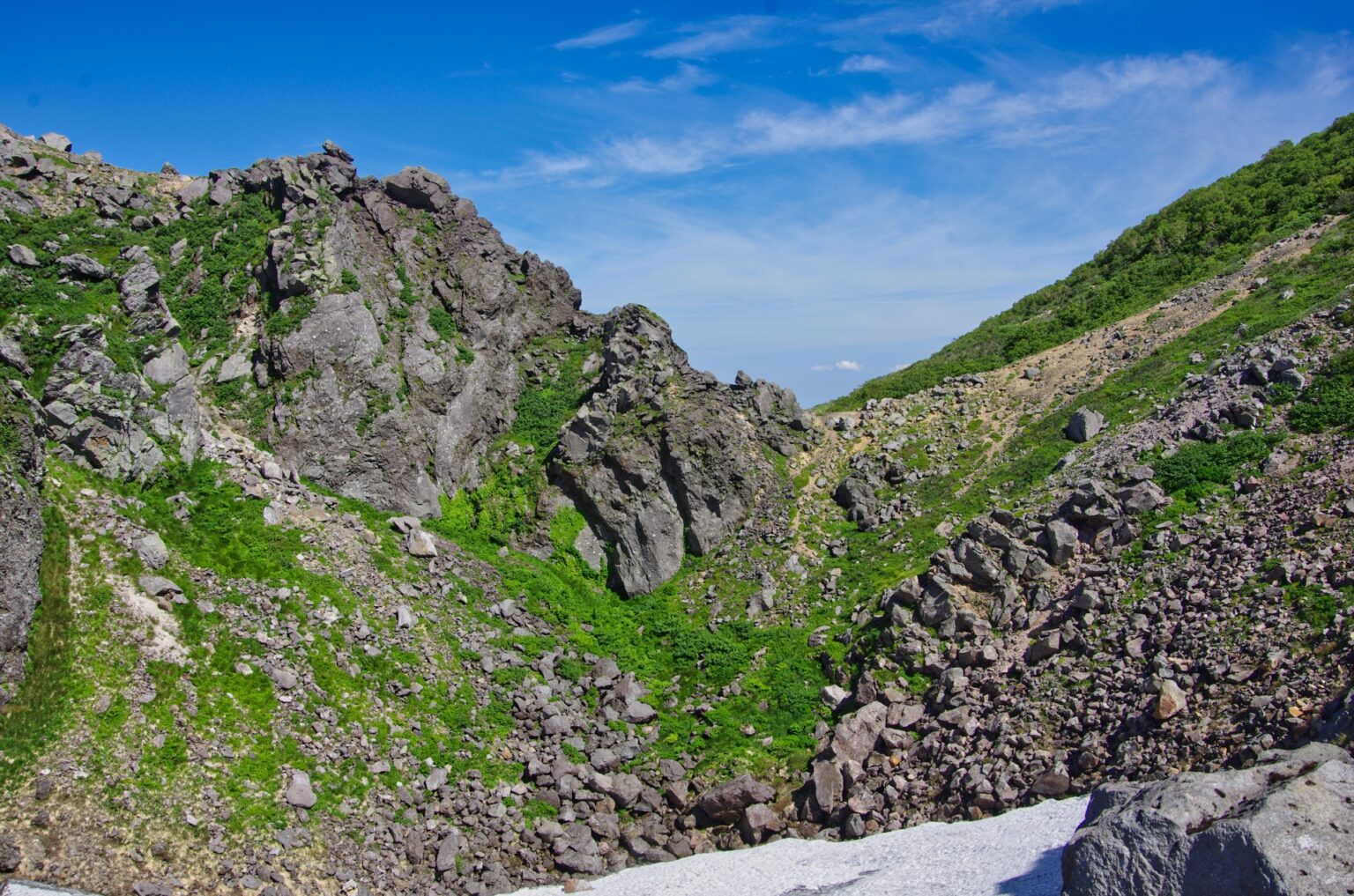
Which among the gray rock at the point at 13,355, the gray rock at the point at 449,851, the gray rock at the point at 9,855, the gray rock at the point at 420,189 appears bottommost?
the gray rock at the point at 449,851

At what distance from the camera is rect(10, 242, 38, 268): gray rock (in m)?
Answer: 31.5

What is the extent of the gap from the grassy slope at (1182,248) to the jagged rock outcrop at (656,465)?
1363 centimetres

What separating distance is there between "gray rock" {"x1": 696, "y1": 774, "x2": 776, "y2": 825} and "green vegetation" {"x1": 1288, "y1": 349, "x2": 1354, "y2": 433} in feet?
76.6

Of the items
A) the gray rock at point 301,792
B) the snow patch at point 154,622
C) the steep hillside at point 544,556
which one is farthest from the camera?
the snow patch at point 154,622

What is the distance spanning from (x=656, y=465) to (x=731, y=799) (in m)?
17.5

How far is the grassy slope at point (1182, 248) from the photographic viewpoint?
50531mm

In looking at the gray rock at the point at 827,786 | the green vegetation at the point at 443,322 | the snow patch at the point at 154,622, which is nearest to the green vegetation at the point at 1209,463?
the gray rock at the point at 827,786

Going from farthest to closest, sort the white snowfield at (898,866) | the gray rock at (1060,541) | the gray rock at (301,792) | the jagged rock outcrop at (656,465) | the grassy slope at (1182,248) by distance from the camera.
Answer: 1. the grassy slope at (1182,248)
2. the jagged rock outcrop at (656,465)
3. the gray rock at (1060,541)
4. the gray rock at (301,792)
5. the white snowfield at (898,866)

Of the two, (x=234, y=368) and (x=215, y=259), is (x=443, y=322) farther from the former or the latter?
(x=215, y=259)

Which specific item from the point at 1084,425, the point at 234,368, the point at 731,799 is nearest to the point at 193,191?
the point at 234,368

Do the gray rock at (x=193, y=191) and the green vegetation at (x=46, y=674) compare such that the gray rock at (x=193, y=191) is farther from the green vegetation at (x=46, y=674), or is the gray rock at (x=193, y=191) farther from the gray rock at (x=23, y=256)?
the green vegetation at (x=46, y=674)

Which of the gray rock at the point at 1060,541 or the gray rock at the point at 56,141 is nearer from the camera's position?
the gray rock at the point at 1060,541

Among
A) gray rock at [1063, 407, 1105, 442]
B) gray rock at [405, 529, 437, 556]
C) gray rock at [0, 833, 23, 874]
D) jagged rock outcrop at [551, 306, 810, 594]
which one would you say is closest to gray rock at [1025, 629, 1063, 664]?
gray rock at [1063, 407, 1105, 442]

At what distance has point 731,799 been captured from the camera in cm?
2517
